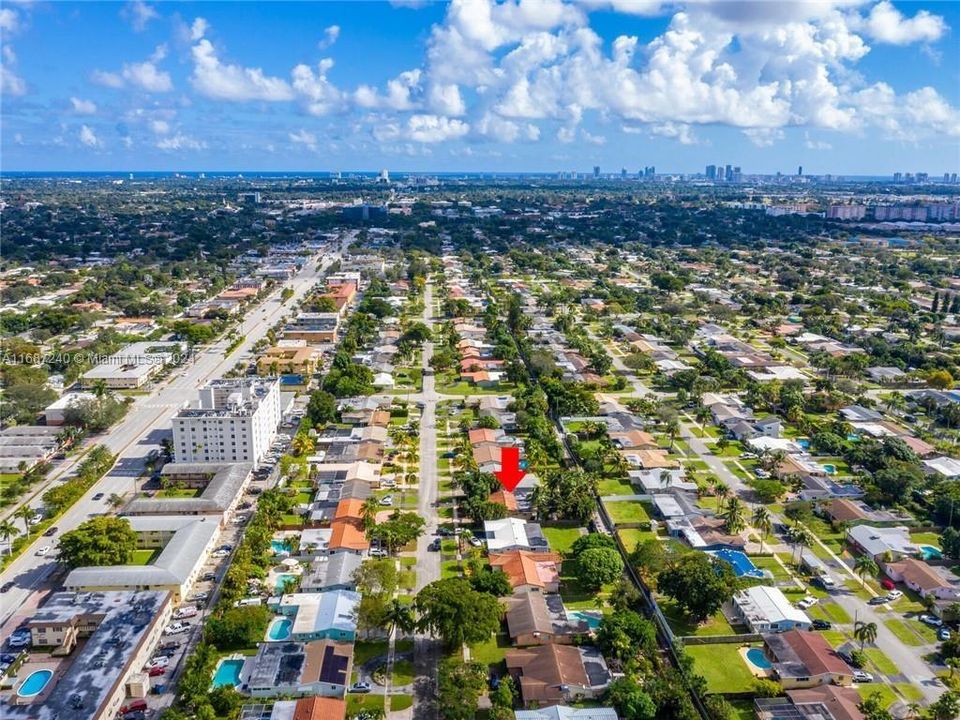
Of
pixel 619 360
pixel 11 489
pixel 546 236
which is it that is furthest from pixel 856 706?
pixel 546 236

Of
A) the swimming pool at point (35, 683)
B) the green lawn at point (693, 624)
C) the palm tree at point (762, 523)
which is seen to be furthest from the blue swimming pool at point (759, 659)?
the swimming pool at point (35, 683)

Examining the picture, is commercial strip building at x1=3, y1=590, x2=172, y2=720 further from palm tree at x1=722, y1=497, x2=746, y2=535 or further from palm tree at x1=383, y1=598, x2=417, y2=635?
palm tree at x1=722, y1=497, x2=746, y2=535

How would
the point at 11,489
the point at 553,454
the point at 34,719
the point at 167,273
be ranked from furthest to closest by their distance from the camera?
the point at 167,273, the point at 553,454, the point at 11,489, the point at 34,719

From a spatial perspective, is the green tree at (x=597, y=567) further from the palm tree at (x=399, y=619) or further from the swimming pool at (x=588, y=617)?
the palm tree at (x=399, y=619)

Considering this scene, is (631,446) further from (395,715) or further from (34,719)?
(34,719)

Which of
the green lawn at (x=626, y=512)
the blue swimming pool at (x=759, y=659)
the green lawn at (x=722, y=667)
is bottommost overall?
the green lawn at (x=722, y=667)

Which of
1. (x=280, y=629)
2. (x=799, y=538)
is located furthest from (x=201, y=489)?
(x=799, y=538)
